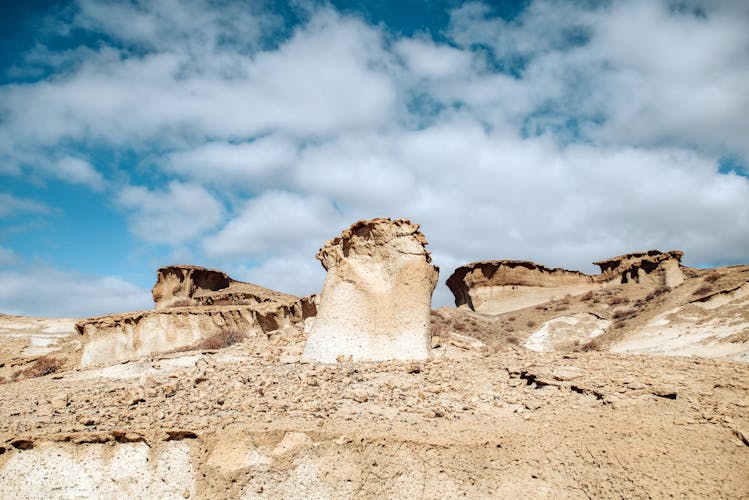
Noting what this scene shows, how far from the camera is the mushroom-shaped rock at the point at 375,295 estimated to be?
6469 mm

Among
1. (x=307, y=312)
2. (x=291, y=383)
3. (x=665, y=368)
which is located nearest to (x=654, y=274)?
(x=307, y=312)

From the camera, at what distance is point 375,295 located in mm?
6867

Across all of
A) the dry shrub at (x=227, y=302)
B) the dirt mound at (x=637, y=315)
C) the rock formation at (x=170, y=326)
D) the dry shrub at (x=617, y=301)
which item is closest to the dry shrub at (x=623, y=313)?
the dirt mound at (x=637, y=315)

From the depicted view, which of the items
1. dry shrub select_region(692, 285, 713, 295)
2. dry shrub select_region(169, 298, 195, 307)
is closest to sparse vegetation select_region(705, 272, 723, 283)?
dry shrub select_region(692, 285, 713, 295)

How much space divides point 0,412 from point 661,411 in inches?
247

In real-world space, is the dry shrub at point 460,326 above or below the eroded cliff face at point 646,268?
below

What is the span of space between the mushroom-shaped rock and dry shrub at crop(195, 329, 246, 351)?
441 cm

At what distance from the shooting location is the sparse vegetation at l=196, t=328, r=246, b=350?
434 inches

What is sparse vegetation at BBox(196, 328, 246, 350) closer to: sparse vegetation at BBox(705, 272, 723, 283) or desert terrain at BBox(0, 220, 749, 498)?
desert terrain at BBox(0, 220, 749, 498)

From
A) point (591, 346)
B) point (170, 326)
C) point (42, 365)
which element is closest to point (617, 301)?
point (591, 346)

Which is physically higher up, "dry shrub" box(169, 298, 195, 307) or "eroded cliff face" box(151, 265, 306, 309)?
"eroded cliff face" box(151, 265, 306, 309)

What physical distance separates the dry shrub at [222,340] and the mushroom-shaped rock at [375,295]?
441 centimetres

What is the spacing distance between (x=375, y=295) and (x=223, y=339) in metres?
6.71

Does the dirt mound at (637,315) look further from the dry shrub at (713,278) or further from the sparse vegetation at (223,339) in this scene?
the sparse vegetation at (223,339)
